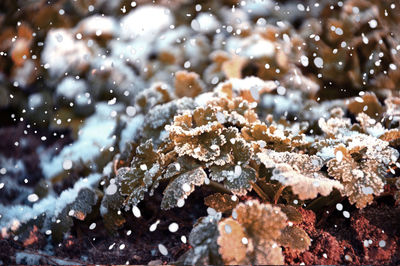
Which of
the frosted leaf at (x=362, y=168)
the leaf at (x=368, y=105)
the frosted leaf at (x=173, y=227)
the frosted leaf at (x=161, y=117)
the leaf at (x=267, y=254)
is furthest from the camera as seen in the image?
the leaf at (x=368, y=105)

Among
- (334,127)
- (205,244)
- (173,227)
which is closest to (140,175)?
(173,227)

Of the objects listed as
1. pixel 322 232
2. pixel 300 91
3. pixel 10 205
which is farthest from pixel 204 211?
pixel 300 91

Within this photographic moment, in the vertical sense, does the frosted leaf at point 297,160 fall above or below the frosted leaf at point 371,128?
above

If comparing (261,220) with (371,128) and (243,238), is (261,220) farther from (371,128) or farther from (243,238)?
(371,128)

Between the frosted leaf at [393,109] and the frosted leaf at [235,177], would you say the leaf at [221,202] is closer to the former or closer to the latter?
the frosted leaf at [235,177]

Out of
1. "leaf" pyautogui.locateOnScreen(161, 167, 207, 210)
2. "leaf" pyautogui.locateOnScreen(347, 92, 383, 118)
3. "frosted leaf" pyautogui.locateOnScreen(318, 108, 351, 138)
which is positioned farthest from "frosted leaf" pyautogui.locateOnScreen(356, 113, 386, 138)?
"leaf" pyautogui.locateOnScreen(161, 167, 207, 210)

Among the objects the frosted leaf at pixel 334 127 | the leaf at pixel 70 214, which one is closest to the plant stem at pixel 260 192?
the frosted leaf at pixel 334 127
